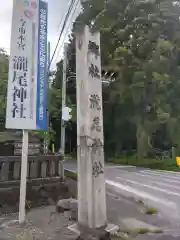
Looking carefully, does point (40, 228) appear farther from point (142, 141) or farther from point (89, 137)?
point (142, 141)

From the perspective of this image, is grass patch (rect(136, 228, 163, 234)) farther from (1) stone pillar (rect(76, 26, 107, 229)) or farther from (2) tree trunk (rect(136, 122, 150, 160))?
(2) tree trunk (rect(136, 122, 150, 160))

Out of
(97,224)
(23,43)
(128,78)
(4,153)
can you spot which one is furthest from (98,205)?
(128,78)

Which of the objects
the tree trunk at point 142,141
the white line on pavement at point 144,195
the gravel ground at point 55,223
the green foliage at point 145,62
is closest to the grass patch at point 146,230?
the gravel ground at point 55,223

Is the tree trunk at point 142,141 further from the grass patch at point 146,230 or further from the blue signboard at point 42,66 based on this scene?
the grass patch at point 146,230

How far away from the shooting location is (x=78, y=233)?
4.93 meters

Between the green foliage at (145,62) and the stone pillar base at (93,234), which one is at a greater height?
the green foliage at (145,62)

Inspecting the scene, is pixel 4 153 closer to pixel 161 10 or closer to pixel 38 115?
pixel 38 115

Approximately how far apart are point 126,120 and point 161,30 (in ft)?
27.0

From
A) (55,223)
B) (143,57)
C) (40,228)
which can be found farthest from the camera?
(143,57)

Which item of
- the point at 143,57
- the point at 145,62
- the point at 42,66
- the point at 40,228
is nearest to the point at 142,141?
the point at 145,62

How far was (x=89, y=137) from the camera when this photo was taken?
4863 mm

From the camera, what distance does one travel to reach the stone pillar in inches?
187

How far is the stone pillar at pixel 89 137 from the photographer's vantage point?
4742mm

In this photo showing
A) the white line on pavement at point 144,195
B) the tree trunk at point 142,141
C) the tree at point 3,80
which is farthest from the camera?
the tree trunk at point 142,141
